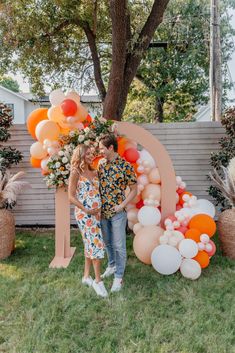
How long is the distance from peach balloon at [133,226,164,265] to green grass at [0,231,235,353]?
0.69 feet

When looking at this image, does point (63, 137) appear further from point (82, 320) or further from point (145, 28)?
point (145, 28)

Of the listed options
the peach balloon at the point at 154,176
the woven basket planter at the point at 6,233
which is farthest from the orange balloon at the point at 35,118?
the peach balloon at the point at 154,176

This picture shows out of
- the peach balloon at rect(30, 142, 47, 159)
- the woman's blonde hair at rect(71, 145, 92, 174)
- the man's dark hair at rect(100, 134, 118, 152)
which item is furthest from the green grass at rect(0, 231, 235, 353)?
the man's dark hair at rect(100, 134, 118, 152)

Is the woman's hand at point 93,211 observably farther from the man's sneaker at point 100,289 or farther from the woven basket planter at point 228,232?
the woven basket planter at point 228,232

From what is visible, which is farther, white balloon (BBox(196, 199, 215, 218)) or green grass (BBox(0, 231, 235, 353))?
white balloon (BBox(196, 199, 215, 218))

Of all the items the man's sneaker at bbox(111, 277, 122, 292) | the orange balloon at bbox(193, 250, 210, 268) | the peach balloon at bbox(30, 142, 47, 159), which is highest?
the peach balloon at bbox(30, 142, 47, 159)

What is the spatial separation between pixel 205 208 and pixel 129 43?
3137mm

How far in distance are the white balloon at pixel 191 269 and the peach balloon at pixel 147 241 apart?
16.1 inches

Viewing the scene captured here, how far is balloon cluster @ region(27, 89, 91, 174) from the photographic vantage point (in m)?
4.45

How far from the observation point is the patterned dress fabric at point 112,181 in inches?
146

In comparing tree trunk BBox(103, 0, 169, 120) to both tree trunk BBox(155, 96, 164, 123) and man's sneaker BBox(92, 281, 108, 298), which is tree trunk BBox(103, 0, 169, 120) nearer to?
man's sneaker BBox(92, 281, 108, 298)

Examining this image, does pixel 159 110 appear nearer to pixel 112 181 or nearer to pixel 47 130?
pixel 47 130

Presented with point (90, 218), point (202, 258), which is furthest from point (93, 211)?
point (202, 258)

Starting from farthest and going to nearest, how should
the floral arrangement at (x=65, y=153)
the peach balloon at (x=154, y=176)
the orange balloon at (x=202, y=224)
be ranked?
the peach balloon at (x=154, y=176), the orange balloon at (x=202, y=224), the floral arrangement at (x=65, y=153)
